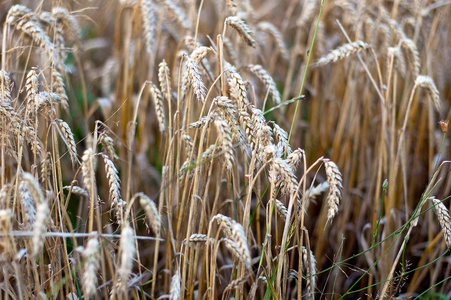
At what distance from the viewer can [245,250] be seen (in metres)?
0.82

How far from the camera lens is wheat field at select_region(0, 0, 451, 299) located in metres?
0.98

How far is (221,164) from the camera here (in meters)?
1.25

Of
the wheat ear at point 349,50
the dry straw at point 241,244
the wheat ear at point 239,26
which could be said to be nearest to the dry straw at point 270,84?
the wheat ear at point 239,26

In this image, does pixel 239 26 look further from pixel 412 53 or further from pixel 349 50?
pixel 412 53

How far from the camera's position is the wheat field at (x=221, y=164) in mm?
982

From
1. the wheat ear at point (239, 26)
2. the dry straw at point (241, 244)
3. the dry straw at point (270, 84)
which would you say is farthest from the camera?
the dry straw at point (270, 84)

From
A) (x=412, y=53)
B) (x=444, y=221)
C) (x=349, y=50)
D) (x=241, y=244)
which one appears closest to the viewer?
(x=241, y=244)

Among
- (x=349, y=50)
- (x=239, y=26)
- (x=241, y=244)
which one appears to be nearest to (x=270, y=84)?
(x=239, y=26)

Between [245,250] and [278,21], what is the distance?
2.61m

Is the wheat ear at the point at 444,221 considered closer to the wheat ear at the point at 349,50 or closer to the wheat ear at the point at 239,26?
the wheat ear at the point at 349,50

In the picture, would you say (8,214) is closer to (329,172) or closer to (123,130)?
(329,172)

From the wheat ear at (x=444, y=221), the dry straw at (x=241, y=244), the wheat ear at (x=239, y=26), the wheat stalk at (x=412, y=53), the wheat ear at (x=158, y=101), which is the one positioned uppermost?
the wheat ear at (x=239, y=26)

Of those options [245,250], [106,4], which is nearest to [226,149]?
[245,250]

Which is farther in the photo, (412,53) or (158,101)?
(412,53)
